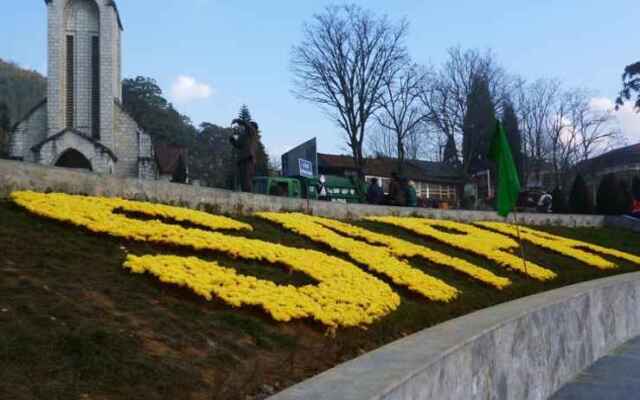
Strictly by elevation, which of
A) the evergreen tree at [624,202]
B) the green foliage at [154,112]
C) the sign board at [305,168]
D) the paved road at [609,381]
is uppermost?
the green foliage at [154,112]

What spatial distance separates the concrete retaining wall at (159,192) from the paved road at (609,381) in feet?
21.2

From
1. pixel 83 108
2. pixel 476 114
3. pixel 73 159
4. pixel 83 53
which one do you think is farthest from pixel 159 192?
pixel 476 114

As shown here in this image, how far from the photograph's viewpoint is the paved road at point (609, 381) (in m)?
7.75

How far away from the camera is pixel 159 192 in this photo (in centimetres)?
1185

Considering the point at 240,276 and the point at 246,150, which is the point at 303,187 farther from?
the point at 240,276

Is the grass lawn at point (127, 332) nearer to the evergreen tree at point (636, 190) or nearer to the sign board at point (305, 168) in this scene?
the sign board at point (305, 168)

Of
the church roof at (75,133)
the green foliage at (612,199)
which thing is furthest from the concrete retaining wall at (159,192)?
the church roof at (75,133)

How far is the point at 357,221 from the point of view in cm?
1547

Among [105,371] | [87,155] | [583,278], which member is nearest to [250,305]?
[105,371]

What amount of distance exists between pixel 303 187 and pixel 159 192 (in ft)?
53.8

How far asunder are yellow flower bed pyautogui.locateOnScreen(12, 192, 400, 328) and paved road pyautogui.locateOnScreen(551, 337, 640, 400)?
7.03 feet

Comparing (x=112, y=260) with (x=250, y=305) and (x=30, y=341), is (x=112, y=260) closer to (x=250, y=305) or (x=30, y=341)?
(x=250, y=305)

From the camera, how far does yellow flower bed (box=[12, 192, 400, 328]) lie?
262 inches

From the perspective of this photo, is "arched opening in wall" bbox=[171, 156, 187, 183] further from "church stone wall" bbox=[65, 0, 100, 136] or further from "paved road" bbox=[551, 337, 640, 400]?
"paved road" bbox=[551, 337, 640, 400]
